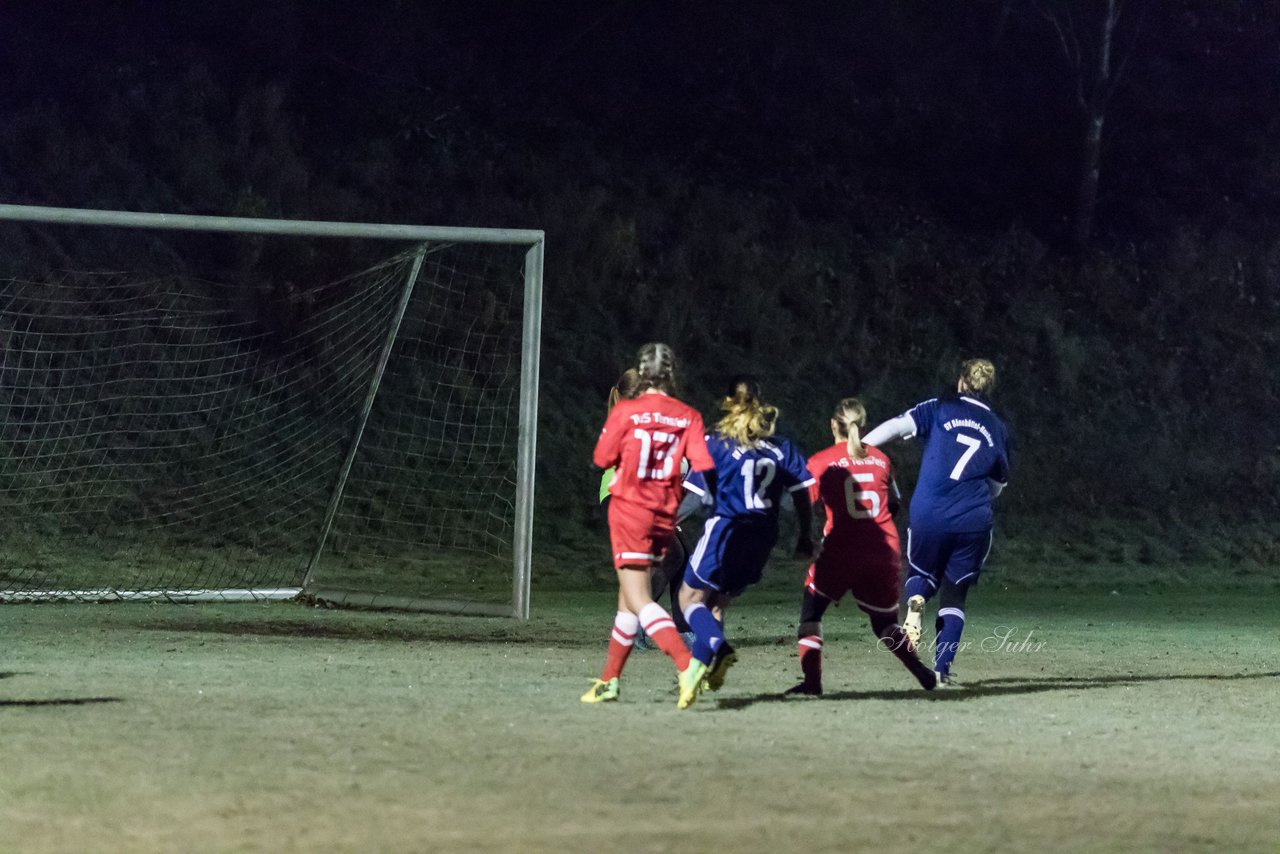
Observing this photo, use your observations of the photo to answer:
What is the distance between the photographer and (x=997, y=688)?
936cm

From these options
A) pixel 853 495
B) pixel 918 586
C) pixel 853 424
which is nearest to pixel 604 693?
pixel 853 495

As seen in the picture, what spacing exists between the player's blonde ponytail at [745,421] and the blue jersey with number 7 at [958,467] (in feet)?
3.80

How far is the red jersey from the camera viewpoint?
860 centimetres

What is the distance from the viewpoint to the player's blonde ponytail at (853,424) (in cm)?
868

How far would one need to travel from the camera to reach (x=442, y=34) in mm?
28062

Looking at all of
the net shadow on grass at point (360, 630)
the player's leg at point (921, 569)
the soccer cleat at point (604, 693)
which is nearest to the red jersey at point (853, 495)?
the player's leg at point (921, 569)

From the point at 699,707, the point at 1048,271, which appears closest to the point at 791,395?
the point at 1048,271

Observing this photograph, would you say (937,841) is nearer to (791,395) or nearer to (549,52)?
(791,395)

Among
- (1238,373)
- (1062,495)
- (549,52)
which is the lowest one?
(1062,495)

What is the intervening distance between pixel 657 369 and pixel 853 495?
134 cm

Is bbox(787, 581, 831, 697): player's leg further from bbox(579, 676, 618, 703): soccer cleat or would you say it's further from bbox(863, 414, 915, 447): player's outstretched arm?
bbox(579, 676, 618, 703): soccer cleat

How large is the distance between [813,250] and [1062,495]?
607cm

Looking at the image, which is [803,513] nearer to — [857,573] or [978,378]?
[857,573]

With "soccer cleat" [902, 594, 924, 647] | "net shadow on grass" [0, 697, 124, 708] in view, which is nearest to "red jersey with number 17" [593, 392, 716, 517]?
"soccer cleat" [902, 594, 924, 647]
